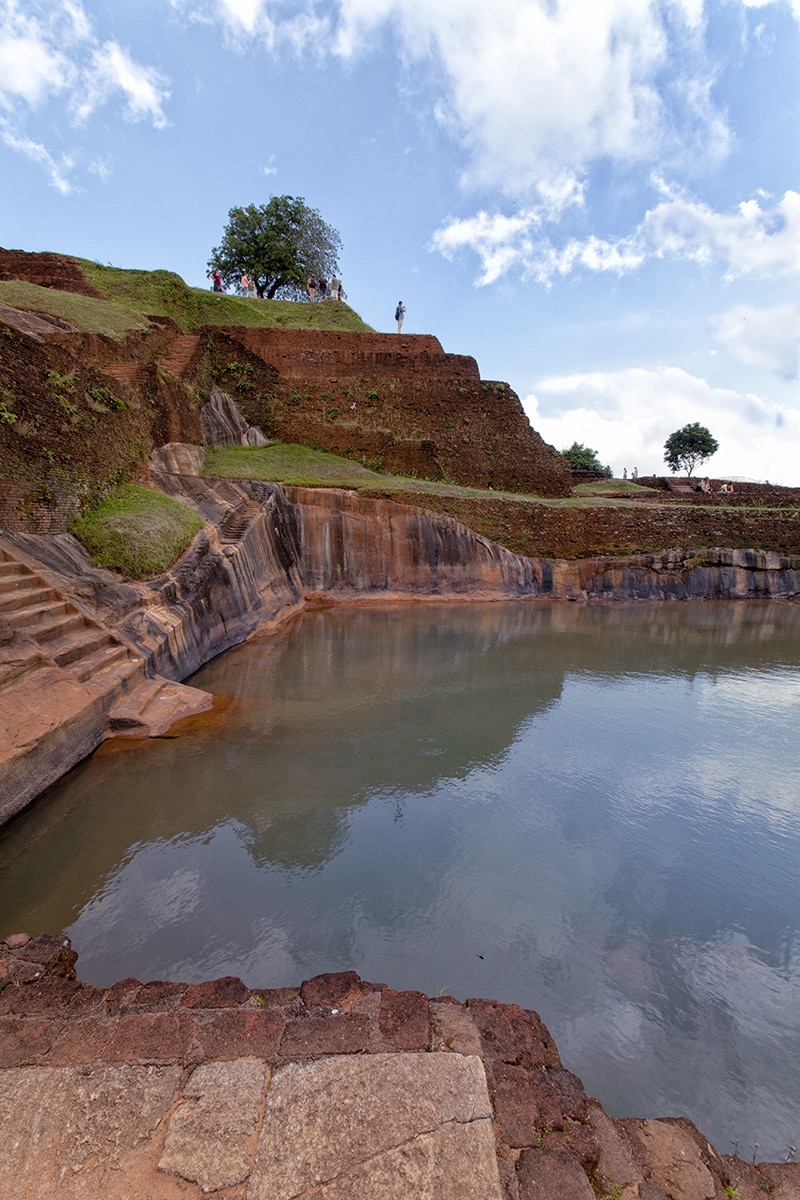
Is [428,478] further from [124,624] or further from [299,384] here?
[124,624]

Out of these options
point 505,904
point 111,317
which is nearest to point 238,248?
point 111,317

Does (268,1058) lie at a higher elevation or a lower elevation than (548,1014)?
higher

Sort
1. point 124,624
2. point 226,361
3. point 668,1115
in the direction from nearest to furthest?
point 668,1115 → point 124,624 → point 226,361

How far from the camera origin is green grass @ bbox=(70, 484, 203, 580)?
830cm

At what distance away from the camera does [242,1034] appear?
246 cm

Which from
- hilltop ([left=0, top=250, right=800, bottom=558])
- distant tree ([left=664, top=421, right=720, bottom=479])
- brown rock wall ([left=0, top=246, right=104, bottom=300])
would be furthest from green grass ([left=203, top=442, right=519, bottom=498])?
distant tree ([left=664, top=421, right=720, bottom=479])

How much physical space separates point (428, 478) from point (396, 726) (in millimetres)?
14140

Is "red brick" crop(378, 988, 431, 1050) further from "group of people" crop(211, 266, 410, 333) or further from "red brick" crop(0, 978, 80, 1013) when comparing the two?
"group of people" crop(211, 266, 410, 333)

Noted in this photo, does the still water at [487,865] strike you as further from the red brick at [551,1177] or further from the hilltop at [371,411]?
the hilltop at [371,411]

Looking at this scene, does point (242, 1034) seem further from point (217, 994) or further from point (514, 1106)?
point (514, 1106)

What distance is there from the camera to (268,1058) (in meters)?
2.31

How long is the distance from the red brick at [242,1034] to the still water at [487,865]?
2.19 feet

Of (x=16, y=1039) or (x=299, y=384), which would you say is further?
(x=299, y=384)

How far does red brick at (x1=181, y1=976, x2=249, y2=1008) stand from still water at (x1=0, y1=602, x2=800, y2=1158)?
0.47 m
